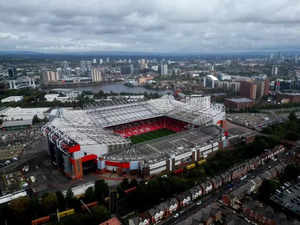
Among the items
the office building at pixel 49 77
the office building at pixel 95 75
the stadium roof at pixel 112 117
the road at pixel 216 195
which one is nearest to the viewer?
the road at pixel 216 195

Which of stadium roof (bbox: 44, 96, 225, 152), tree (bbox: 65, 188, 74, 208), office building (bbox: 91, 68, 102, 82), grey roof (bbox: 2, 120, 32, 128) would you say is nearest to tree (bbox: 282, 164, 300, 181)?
stadium roof (bbox: 44, 96, 225, 152)

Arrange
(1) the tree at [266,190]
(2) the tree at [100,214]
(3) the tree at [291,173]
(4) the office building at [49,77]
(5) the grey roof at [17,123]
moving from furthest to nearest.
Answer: (4) the office building at [49,77] < (5) the grey roof at [17,123] < (3) the tree at [291,173] < (1) the tree at [266,190] < (2) the tree at [100,214]

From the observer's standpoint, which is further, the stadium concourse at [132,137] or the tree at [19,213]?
the stadium concourse at [132,137]

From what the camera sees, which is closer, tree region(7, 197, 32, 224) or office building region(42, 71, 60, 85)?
tree region(7, 197, 32, 224)

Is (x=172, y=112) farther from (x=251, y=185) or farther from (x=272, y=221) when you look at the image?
(x=272, y=221)

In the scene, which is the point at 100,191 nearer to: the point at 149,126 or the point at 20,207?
the point at 20,207

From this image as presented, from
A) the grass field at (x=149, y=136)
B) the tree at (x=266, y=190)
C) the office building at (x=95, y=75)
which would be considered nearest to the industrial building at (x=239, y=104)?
the grass field at (x=149, y=136)

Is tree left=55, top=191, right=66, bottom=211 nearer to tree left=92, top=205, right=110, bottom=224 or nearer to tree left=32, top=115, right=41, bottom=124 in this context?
tree left=92, top=205, right=110, bottom=224

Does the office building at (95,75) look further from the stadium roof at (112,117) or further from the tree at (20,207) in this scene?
the tree at (20,207)

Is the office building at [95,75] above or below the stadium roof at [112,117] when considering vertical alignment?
above
